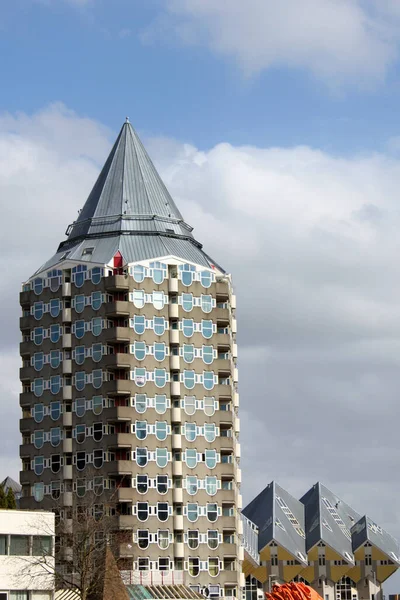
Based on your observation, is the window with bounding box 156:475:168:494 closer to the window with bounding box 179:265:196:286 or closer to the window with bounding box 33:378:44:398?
the window with bounding box 33:378:44:398

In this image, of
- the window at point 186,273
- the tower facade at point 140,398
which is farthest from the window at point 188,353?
the window at point 186,273

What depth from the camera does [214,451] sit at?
15362 centimetres

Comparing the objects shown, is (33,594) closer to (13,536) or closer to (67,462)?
(13,536)

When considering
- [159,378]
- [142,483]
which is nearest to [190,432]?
[159,378]

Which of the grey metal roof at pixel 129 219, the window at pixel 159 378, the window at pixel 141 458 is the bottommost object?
the window at pixel 141 458

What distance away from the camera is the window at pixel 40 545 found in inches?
4186

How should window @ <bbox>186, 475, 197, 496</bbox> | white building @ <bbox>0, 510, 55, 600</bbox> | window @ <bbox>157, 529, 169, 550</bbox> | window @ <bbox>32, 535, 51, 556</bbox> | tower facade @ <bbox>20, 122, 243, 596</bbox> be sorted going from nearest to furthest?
white building @ <bbox>0, 510, 55, 600</bbox>, window @ <bbox>32, 535, 51, 556</bbox>, window @ <bbox>157, 529, 169, 550</bbox>, tower facade @ <bbox>20, 122, 243, 596</bbox>, window @ <bbox>186, 475, 197, 496</bbox>

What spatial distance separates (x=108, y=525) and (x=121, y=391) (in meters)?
17.8

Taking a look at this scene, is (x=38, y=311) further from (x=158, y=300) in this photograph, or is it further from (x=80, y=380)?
(x=158, y=300)

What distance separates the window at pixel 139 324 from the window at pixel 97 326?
412cm

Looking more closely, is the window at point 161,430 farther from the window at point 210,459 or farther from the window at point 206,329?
the window at point 206,329

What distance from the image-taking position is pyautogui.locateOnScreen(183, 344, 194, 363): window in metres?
154

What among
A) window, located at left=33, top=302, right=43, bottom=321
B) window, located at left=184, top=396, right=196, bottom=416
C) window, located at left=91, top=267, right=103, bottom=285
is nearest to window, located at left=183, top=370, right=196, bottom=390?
window, located at left=184, top=396, right=196, bottom=416

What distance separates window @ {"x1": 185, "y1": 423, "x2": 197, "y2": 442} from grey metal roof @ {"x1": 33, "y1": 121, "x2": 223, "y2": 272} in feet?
66.9
